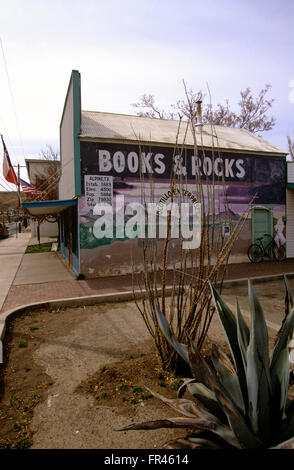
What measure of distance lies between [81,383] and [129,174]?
293 inches

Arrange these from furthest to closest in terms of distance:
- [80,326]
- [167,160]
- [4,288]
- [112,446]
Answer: [167,160] < [4,288] < [80,326] < [112,446]

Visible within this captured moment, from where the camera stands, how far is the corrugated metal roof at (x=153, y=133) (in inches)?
402

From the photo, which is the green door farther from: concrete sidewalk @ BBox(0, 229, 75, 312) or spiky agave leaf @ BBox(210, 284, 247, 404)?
spiky agave leaf @ BBox(210, 284, 247, 404)

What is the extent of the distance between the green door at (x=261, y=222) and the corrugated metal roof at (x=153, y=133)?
2.32m

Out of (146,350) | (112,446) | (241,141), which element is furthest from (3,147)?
(112,446)

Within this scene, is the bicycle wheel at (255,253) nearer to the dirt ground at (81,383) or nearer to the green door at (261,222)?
the green door at (261,222)

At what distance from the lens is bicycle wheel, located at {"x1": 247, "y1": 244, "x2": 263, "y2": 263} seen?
40.1 feet

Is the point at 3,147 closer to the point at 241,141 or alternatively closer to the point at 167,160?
the point at 167,160

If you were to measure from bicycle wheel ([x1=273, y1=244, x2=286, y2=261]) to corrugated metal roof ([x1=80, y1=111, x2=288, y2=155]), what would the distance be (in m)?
3.77

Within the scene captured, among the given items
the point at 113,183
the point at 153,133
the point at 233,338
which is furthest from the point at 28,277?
the point at 233,338

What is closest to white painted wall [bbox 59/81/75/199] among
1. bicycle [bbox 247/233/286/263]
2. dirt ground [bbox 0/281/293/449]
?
dirt ground [bbox 0/281/293/449]

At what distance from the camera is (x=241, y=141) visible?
516 inches

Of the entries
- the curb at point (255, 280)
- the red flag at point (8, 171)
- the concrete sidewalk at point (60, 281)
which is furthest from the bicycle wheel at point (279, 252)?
the red flag at point (8, 171)

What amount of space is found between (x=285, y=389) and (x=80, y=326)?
3892 mm
